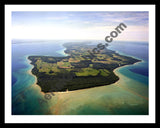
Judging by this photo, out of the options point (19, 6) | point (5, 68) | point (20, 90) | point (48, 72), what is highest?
point (19, 6)

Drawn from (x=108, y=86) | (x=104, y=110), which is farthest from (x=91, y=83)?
(x=104, y=110)

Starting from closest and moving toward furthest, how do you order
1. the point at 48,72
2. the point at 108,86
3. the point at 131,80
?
1. the point at 108,86
2. the point at 131,80
3. the point at 48,72

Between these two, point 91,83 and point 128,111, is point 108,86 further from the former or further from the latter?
point 128,111

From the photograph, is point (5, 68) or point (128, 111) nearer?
point (5, 68)

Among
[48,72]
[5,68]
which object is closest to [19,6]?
[5,68]

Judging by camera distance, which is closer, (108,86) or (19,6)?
(19,6)

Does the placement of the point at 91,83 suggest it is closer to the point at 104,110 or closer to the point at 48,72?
the point at 104,110

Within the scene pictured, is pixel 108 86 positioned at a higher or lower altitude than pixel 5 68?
lower

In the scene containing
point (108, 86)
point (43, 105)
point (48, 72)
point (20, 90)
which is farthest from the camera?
point (48, 72)

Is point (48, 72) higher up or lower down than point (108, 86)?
higher up
